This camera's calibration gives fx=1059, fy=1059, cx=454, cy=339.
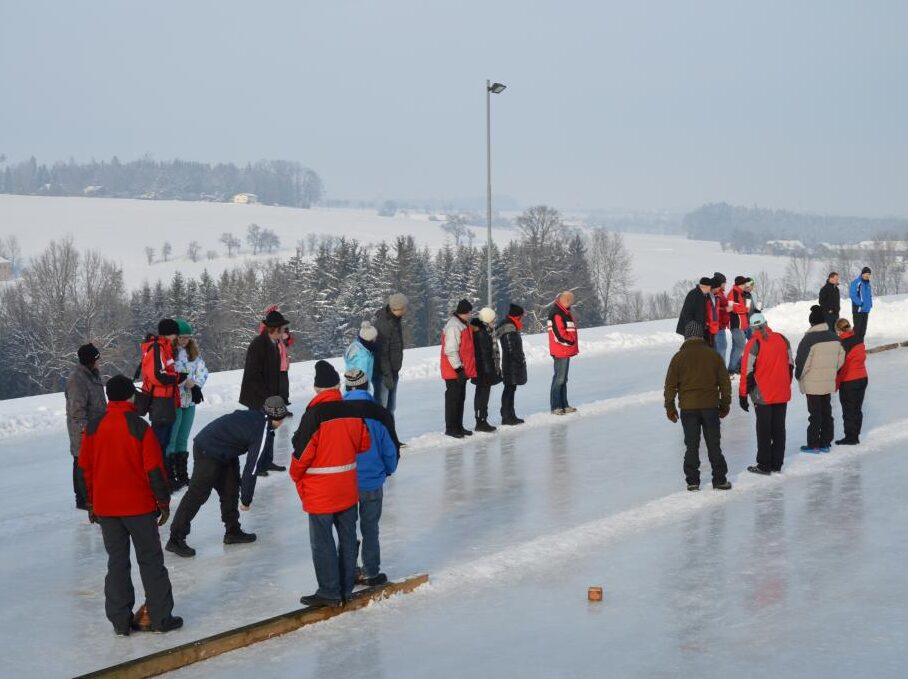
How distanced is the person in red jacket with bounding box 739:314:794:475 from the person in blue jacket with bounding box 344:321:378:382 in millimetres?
3880

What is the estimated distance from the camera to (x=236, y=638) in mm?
6340

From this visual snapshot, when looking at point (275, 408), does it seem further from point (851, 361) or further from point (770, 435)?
point (851, 361)

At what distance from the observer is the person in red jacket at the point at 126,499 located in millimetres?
6551

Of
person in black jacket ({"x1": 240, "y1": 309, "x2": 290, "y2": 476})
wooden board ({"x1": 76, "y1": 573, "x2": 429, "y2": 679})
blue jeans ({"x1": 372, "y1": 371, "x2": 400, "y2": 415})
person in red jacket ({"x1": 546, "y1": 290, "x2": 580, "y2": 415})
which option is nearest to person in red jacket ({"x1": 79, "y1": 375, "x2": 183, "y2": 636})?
wooden board ({"x1": 76, "y1": 573, "x2": 429, "y2": 679})

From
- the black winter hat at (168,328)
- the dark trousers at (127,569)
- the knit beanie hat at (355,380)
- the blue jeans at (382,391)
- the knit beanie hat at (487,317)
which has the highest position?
the black winter hat at (168,328)

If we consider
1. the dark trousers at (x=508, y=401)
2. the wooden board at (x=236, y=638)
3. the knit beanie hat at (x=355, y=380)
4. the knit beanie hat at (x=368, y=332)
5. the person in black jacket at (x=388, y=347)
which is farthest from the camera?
the dark trousers at (x=508, y=401)

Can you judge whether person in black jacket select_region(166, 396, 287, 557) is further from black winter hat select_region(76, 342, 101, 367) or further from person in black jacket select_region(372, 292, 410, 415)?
person in black jacket select_region(372, 292, 410, 415)

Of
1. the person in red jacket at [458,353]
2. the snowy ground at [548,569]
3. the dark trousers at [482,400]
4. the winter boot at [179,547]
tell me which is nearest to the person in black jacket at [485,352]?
the dark trousers at [482,400]

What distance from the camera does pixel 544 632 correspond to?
654 centimetres

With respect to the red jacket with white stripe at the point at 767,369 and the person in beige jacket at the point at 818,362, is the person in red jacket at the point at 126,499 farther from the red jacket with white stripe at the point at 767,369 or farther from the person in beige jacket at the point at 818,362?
the person in beige jacket at the point at 818,362

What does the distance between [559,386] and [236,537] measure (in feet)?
23.1

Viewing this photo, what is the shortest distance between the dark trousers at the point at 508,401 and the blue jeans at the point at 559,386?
860 millimetres

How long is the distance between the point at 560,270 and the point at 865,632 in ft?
270

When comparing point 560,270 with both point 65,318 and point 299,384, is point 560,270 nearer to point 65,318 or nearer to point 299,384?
point 65,318
